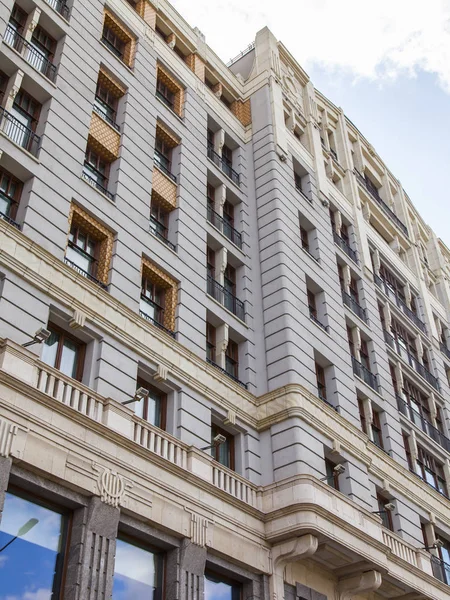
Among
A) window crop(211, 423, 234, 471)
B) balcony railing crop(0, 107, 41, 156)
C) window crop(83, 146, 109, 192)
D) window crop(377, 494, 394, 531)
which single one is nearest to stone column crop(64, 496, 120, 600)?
window crop(211, 423, 234, 471)

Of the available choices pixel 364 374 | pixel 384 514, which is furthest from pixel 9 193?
pixel 384 514

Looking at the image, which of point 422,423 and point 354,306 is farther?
point 422,423

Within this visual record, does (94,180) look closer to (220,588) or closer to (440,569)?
(220,588)

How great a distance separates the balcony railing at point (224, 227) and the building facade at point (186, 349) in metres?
0.12

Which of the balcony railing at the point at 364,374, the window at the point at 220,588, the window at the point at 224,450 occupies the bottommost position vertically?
the window at the point at 220,588

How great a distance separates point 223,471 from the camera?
972 inches

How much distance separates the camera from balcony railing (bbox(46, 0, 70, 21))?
101 ft

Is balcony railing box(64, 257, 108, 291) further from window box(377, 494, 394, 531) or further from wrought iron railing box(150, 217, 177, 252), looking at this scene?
window box(377, 494, 394, 531)

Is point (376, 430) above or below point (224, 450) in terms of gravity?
above

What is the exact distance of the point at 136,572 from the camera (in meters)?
20.4

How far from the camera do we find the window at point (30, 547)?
57.9 ft

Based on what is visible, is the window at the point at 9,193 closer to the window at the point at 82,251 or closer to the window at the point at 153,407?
the window at the point at 82,251

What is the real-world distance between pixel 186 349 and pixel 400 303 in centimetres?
2368

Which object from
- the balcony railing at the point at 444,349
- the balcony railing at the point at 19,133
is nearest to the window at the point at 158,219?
the balcony railing at the point at 19,133
